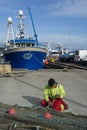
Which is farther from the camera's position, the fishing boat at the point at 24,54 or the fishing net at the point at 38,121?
the fishing boat at the point at 24,54

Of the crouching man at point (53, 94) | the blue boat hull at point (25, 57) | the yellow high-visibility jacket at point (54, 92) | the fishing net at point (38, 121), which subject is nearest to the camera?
the fishing net at point (38, 121)

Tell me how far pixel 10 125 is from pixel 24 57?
2938cm

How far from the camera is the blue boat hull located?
3548 centimetres

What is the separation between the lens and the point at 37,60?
3694cm

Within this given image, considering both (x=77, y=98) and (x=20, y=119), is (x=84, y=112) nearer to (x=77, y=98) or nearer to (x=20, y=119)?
(x=77, y=98)

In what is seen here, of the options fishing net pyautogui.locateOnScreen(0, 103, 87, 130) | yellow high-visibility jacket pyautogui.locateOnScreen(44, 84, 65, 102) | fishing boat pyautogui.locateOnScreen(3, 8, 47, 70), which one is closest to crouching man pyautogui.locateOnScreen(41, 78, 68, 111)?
yellow high-visibility jacket pyautogui.locateOnScreen(44, 84, 65, 102)

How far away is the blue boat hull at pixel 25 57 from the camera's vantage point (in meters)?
35.5

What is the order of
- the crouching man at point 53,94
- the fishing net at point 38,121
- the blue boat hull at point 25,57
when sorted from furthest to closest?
the blue boat hull at point 25,57
the crouching man at point 53,94
the fishing net at point 38,121

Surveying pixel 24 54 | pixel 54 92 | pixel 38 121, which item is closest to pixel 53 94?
pixel 54 92

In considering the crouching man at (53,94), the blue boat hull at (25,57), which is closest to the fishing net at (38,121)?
the crouching man at (53,94)

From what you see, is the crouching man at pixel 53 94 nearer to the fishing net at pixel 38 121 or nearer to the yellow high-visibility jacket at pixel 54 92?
the yellow high-visibility jacket at pixel 54 92

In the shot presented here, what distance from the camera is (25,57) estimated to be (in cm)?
3559

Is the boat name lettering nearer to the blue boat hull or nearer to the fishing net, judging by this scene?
the blue boat hull

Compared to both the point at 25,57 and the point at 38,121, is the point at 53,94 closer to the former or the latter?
the point at 38,121
